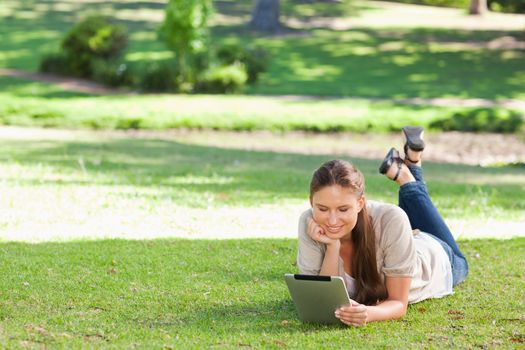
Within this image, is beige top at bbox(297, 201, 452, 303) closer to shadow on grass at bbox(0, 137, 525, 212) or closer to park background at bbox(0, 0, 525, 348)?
park background at bbox(0, 0, 525, 348)

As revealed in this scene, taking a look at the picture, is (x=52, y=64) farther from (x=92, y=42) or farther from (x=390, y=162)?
(x=390, y=162)

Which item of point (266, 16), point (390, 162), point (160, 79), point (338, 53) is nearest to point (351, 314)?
point (390, 162)

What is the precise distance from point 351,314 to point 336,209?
1.93 feet

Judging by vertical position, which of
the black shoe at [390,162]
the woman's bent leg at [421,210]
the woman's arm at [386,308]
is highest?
the black shoe at [390,162]

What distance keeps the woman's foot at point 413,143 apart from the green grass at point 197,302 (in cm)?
95

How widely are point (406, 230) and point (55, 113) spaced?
16131mm

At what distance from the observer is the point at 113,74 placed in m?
24.8

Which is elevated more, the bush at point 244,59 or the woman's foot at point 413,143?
the woman's foot at point 413,143

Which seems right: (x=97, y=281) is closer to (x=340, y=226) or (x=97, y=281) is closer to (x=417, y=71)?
(x=340, y=226)

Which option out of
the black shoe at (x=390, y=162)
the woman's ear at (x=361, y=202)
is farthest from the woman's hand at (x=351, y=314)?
the black shoe at (x=390, y=162)

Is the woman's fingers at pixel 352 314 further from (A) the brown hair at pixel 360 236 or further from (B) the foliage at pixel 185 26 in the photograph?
(B) the foliage at pixel 185 26

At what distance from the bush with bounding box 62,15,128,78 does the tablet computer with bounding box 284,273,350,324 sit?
20949 mm

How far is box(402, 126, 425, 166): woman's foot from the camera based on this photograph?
6.65m

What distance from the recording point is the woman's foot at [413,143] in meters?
6.65
